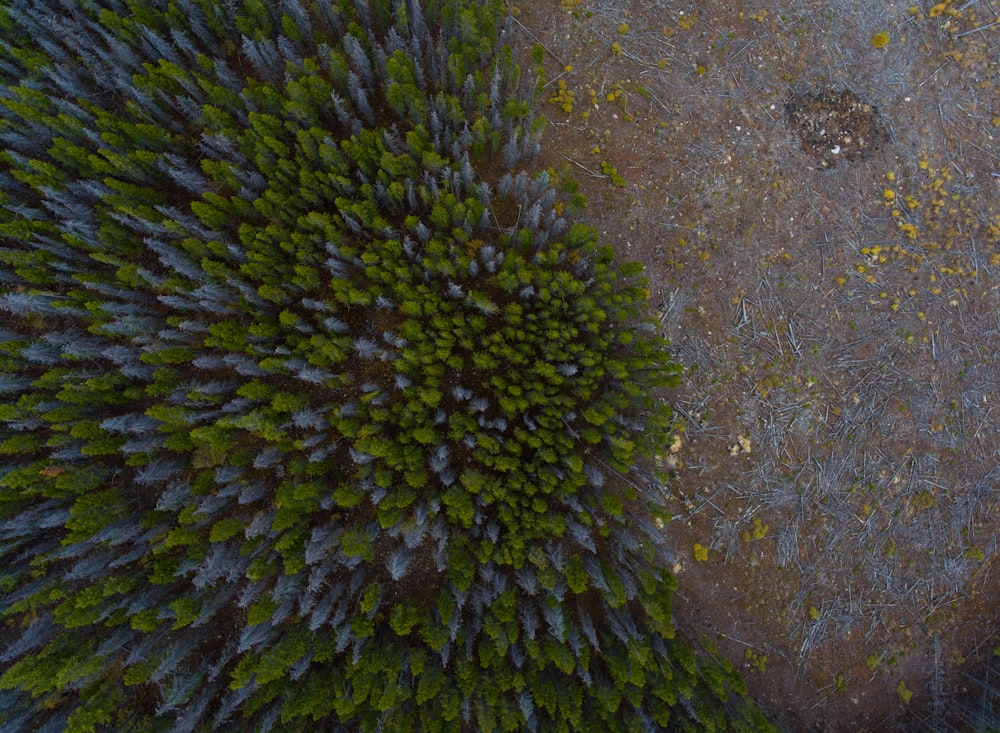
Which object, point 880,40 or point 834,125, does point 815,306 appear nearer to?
point 834,125

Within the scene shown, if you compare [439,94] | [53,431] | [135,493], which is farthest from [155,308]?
[439,94]

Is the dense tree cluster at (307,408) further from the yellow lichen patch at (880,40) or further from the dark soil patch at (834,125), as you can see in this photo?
the yellow lichen patch at (880,40)

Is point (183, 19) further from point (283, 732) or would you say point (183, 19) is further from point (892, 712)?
point (892, 712)

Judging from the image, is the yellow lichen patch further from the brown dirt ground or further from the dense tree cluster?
the dense tree cluster

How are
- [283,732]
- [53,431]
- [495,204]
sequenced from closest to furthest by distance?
[283,732]
[53,431]
[495,204]

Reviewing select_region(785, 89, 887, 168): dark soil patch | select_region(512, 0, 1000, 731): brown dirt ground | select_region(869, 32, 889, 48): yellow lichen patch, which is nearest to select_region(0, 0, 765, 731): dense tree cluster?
select_region(512, 0, 1000, 731): brown dirt ground
